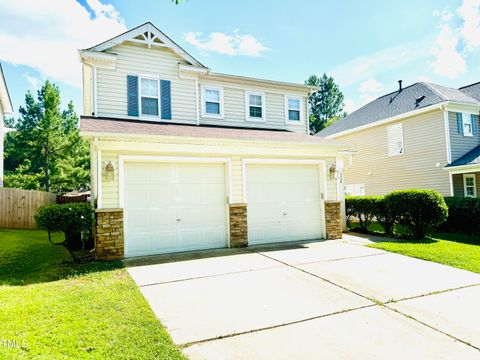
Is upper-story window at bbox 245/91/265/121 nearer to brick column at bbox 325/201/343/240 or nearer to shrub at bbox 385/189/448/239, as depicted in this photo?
brick column at bbox 325/201/343/240

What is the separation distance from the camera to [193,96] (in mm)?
11391

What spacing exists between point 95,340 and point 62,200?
14448 millimetres

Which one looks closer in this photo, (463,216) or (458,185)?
(463,216)

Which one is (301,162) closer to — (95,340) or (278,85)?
(278,85)

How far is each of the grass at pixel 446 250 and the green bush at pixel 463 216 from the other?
829 mm

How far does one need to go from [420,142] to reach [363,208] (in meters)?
6.31

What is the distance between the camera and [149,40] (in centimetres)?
1077

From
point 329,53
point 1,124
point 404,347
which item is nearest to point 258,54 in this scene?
point 329,53

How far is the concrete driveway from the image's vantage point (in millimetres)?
3131

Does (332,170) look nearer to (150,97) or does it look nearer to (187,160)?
(187,160)

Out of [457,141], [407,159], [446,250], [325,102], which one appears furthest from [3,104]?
[325,102]

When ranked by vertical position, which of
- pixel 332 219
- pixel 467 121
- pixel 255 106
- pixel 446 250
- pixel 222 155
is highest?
pixel 255 106

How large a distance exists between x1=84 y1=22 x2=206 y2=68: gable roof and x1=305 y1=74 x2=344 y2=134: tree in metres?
35.1

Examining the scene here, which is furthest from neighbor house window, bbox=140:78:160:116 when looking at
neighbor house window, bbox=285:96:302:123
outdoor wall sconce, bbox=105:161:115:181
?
neighbor house window, bbox=285:96:302:123
